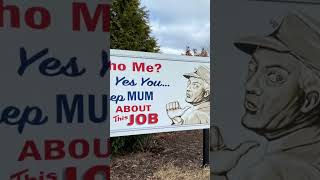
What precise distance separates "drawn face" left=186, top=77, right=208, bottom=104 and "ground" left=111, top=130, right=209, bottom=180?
1.20 m

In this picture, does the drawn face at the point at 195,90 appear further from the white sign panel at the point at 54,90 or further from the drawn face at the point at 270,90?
the white sign panel at the point at 54,90

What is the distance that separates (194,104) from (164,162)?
125 centimetres

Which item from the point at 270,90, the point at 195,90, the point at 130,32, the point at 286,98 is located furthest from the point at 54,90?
the point at 130,32

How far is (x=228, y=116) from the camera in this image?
4188 mm

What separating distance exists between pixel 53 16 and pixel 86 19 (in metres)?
0.21

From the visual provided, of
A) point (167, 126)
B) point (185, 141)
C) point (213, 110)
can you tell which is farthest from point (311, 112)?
point (185, 141)

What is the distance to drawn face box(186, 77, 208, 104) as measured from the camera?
416 inches

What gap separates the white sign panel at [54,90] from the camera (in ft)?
11.2

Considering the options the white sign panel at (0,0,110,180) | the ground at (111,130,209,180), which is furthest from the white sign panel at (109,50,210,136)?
the white sign panel at (0,0,110,180)

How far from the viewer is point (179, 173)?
946 centimetres

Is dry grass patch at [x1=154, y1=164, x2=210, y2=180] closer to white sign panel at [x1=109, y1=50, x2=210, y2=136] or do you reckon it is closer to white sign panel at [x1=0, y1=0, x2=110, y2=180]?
white sign panel at [x1=109, y1=50, x2=210, y2=136]

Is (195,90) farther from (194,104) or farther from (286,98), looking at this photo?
(286,98)

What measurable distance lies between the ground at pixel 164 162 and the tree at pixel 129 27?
2.20m

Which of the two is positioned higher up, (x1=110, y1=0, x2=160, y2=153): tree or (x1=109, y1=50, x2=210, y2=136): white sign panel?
(x1=110, y1=0, x2=160, y2=153): tree
